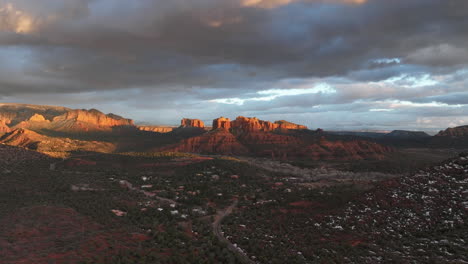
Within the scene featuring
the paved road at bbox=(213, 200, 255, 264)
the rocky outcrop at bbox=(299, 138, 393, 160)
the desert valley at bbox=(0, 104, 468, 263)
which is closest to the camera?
the desert valley at bbox=(0, 104, 468, 263)

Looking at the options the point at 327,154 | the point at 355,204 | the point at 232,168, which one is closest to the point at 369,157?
the point at 327,154

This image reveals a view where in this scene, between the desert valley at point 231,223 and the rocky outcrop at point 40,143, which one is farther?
the rocky outcrop at point 40,143

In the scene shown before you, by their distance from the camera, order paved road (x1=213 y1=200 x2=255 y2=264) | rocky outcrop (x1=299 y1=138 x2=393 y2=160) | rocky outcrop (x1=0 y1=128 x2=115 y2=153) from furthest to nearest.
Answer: rocky outcrop (x1=299 y1=138 x2=393 y2=160)
rocky outcrop (x1=0 y1=128 x2=115 y2=153)
paved road (x1=213 y1=200 x2=255 y2=264)

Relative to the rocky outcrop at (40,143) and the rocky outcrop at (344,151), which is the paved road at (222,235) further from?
the rocky outcrop at (40,143)

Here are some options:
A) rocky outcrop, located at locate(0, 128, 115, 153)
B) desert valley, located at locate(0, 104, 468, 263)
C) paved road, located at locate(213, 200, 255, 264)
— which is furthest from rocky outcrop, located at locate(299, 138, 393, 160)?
rocky outcrop, located at locate(0, 128, 115, 153)

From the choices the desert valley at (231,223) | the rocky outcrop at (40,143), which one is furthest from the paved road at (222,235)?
the rocky outcrop at (40,143)

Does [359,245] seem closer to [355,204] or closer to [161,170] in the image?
[355,204]

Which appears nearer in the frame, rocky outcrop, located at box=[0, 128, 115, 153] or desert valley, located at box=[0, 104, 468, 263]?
desert valley, located at box=[0, 104, 468, 263]

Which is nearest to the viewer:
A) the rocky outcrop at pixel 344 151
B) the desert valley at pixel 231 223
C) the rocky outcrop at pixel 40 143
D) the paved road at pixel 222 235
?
the desert valley at pixel 231 223

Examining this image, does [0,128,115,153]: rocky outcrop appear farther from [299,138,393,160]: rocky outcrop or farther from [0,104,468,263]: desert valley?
[299,138,393,160]: rocky outcrop
